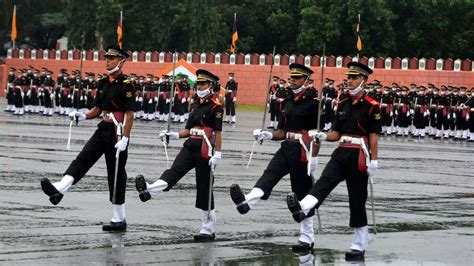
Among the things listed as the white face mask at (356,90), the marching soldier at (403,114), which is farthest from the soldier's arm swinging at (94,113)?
the marching soldier at (403,114)

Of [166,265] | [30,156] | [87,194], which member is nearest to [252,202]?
[166,265]

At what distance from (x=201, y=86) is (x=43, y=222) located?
7.51 ft

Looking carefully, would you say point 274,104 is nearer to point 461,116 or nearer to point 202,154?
point 461,116

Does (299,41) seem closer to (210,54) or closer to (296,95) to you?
(210,54)

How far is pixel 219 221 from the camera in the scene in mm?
15500

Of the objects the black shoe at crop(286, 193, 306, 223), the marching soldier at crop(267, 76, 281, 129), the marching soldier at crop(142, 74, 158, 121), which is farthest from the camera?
the marching soldier at crop(142, 74, 158, 121)

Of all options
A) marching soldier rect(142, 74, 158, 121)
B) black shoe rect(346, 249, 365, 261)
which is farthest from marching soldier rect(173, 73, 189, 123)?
black shoe rect(346, 249, 365, 261)

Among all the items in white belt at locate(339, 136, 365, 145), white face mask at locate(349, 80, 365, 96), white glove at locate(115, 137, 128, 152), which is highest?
white face mask at locate(349, 80, 365, 96)

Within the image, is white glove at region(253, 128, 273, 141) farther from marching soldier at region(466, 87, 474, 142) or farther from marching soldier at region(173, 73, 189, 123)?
marching soldier at region(173, 73, 189, 123)

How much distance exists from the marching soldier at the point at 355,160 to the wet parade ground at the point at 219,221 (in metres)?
0.42

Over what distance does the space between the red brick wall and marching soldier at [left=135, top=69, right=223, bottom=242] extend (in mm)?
40176

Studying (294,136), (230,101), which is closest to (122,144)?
(294,136)

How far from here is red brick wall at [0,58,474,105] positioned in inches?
2132

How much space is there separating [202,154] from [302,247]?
1620 millimetres
